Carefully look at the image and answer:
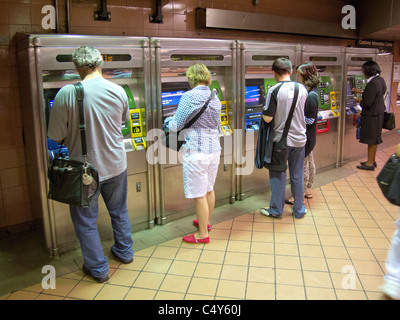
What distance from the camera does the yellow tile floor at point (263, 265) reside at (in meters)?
2.79

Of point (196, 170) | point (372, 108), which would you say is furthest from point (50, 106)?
point (372, 108)

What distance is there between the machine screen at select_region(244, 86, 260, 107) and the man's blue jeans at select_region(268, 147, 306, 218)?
1.03 meters

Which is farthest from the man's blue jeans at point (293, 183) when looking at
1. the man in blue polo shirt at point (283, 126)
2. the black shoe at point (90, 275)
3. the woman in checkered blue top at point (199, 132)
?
the black shoe at point (90, 275)

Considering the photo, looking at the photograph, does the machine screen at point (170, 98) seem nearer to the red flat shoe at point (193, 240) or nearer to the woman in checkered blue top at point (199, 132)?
the woman in checkered blue top at point (199, 132)

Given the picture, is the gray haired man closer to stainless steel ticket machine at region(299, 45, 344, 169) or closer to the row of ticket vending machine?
the row of ticket vending machine

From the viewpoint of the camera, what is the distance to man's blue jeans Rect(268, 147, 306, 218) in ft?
12.9

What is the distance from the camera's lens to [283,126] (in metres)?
3.75

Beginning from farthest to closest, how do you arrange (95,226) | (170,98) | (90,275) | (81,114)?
(170,98), (90,275), (95,226), (81,114)

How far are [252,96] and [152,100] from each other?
152 centimetres


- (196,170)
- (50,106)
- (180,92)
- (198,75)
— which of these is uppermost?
(198,75)

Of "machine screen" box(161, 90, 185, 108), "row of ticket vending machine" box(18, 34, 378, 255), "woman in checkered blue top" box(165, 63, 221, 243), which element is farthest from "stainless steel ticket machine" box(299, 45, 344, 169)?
"woman in checkered blue top" box(165, 63, 221, 243)

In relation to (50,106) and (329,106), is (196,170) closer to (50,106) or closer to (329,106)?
(50,106)

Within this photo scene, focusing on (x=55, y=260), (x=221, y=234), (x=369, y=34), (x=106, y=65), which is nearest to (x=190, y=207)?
(x=221, y=234)

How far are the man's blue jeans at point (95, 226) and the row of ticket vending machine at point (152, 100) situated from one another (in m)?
0.49
